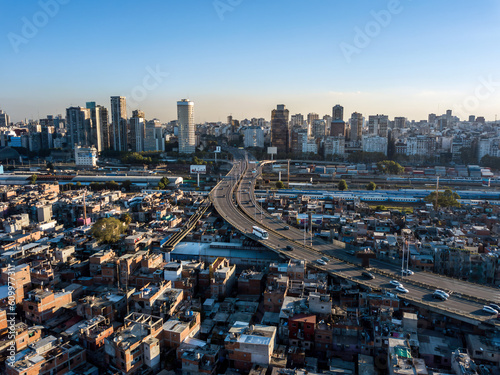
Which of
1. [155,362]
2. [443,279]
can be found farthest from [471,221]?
[155,362]

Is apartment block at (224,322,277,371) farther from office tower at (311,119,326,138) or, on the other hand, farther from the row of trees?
office tower at (311,119,326,138)

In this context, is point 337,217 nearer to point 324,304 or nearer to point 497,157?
point 324,304

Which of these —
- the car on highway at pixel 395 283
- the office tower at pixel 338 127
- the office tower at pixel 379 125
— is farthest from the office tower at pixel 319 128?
the car on highway at pixel 395 283

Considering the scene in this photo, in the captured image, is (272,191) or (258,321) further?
(272,191)

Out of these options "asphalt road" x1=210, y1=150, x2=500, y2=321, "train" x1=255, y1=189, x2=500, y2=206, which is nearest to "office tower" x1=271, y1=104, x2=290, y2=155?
"train" x1=255, y1=189, x2=500, y2=206

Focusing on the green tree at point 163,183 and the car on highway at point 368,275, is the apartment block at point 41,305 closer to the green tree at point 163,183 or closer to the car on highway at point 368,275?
the car on highway at point 368,275
